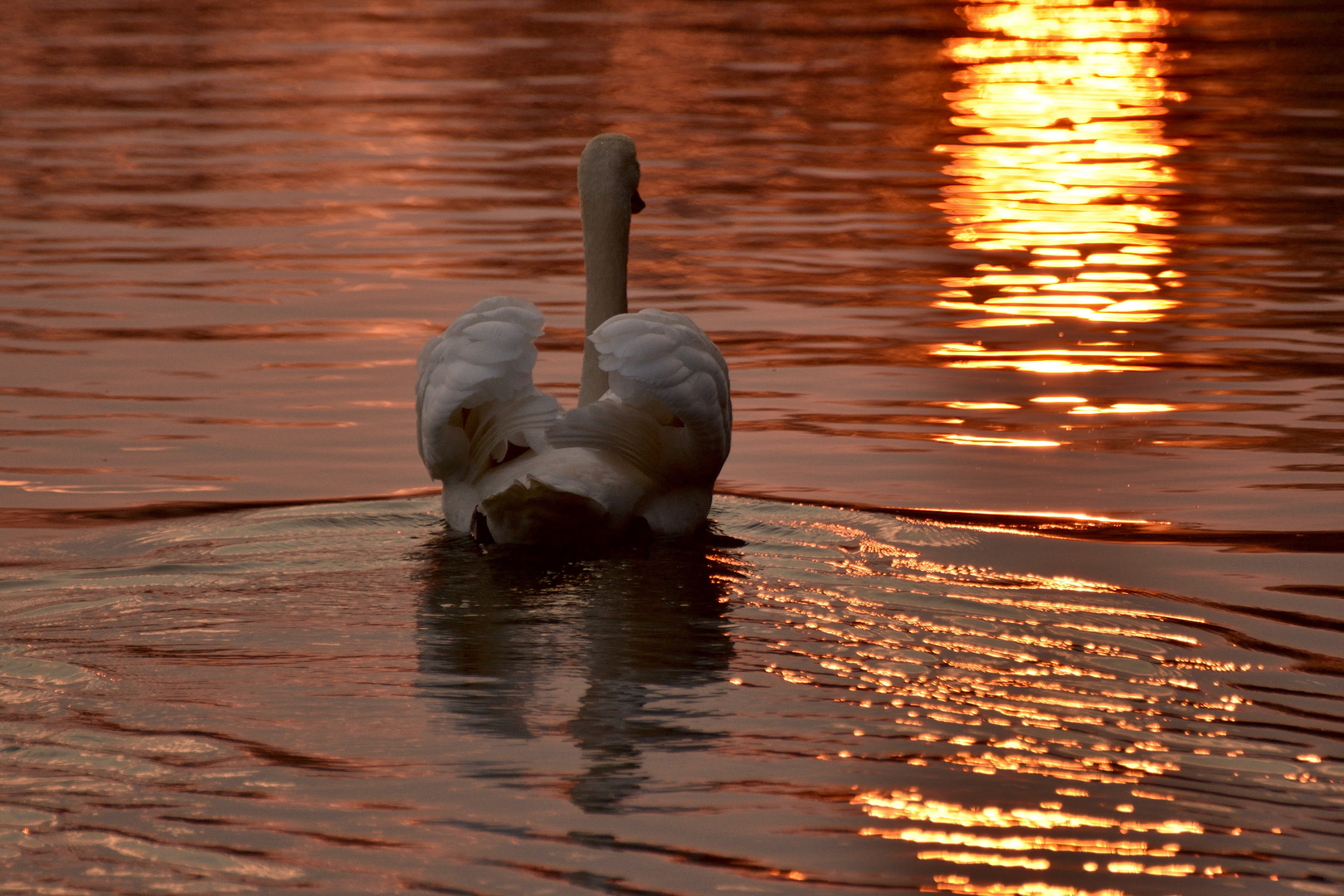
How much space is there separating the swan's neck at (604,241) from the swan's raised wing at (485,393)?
1.14m

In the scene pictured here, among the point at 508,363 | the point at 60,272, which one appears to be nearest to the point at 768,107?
the point at 60,272

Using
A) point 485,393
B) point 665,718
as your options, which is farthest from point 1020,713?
point 485,393

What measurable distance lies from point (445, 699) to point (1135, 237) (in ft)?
37.0

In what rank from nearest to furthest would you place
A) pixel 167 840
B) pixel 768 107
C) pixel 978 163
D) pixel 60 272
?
pixel 167 840
pixel 60 272
pixel 978 163
pixel 768 107

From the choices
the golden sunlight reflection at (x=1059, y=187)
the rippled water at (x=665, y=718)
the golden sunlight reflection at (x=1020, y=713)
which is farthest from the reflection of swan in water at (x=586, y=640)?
the golden sunlight reflection at (x=1059, y=187)

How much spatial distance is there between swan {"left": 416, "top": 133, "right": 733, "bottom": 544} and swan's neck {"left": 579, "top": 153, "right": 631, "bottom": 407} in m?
0.89

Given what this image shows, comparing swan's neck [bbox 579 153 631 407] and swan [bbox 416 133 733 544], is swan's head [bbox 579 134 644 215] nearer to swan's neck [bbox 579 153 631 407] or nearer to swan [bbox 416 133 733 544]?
swan's neck [bbox 579 153 631 407]

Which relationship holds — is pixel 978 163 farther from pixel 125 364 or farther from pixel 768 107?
pixel 125 364

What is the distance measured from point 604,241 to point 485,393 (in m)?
1.64

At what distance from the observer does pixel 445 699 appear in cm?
610

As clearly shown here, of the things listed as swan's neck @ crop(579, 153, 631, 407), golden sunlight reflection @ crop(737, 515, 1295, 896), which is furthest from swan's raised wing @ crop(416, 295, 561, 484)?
golden sunlight reflection @ crop(737, 515, 1295, 896)

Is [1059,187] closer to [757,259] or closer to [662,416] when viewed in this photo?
[757,259]

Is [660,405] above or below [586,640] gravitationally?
above

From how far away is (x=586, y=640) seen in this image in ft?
22.1
